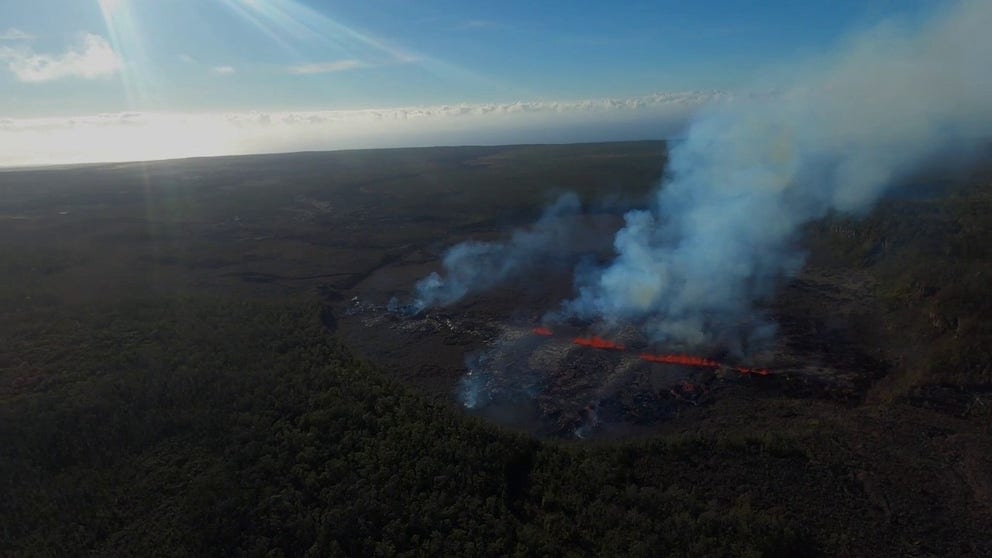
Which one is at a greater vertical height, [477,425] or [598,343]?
[477,425]

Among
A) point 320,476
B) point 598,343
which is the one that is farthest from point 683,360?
point 320,476

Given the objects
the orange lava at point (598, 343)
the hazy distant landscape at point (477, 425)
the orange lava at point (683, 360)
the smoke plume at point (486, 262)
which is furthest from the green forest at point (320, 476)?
the smoke plume at point (486, 262)

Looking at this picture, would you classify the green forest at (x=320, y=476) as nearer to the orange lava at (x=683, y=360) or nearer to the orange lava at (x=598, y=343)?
the orange lava at (x=683, y=360)

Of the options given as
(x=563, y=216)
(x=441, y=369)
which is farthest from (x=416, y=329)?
(x=563, y=216)

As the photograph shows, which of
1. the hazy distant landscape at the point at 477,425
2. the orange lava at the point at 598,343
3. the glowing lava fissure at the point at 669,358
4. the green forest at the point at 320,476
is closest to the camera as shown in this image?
the green forest at the point at 320,476

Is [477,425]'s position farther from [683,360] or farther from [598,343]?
[683,360]

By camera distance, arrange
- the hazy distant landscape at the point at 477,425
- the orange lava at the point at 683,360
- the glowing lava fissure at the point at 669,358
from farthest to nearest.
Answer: the orange lava at the point at 683,360
the glowing lava fissure at the point at 669,358
the hazy distant landscape at the point at 477,425

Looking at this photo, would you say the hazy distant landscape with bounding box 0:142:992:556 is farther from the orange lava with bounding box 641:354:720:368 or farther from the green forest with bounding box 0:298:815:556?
the orange lava with bounding box 641:354:720:368
